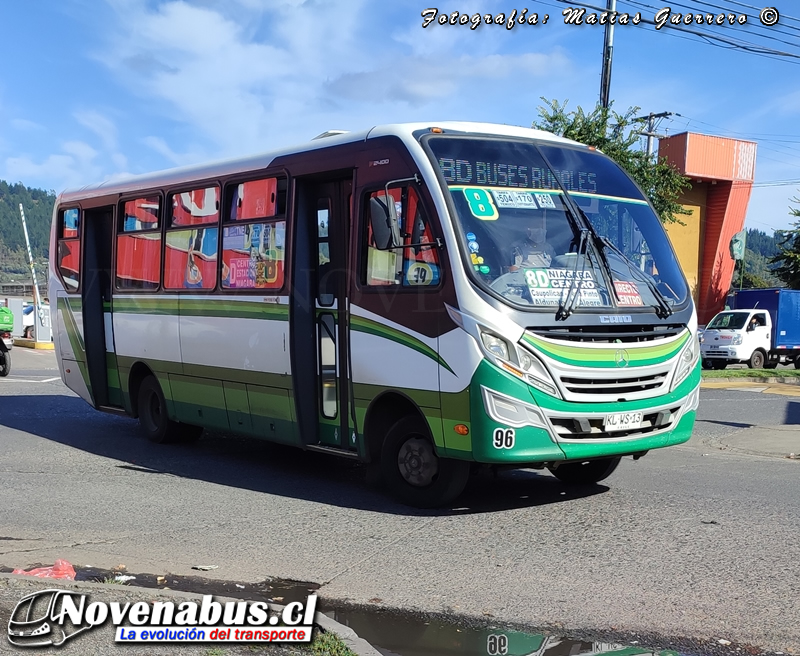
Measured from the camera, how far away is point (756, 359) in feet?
103

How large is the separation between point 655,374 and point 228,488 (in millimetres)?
4096

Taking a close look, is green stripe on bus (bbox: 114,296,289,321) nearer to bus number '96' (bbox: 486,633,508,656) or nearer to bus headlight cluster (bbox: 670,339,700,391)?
bus headlight cluster (bbox: 670,339,700,391)

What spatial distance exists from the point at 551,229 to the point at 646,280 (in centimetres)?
98

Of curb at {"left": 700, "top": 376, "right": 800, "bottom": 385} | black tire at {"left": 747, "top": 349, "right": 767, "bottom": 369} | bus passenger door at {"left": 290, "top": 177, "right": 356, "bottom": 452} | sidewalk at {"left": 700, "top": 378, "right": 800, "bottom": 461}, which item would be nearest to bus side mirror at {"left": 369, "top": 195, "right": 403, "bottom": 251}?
bus passenger door at {"left": 290, "top": 177, "right": 356, "bottom": 452}

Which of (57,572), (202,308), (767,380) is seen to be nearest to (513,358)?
(57,572)

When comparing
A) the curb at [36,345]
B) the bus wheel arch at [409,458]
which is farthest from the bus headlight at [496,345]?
the curb at [36,345]

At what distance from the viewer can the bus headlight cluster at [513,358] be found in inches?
283

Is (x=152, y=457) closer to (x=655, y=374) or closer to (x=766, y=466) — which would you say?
(x=655, y=374)

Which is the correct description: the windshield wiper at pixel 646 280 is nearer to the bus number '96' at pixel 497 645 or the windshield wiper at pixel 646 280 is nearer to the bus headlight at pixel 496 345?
the bus headlight at pixel 496 345

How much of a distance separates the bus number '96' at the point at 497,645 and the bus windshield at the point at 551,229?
9.48ft

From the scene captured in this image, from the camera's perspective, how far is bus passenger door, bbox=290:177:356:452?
8758 millimetres

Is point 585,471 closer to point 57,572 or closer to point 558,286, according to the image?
point 558,286

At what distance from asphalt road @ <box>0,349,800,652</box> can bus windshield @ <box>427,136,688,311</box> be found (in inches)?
69.5

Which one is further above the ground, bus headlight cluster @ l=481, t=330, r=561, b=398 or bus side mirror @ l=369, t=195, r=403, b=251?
bus side mirror @ l=369, t=195, r=403, b=251
